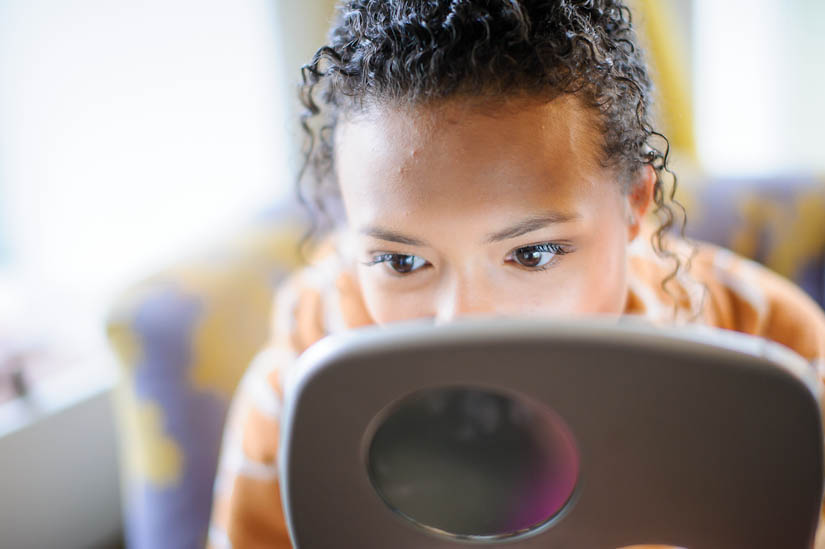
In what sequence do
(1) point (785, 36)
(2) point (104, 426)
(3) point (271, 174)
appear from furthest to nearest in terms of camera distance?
(1) point (785, 36)
(3) point (271, 174)
(2) point (104, 426)

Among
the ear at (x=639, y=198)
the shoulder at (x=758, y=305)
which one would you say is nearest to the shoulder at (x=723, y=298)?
the shoulder at (x=758, y=305)

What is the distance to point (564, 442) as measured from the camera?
29 centimetres

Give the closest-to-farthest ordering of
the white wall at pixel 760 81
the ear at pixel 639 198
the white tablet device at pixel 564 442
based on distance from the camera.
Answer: the white tablet device at pixel 564 442 → the ear at pixel 639 198 → the white wall at pixel 760 81

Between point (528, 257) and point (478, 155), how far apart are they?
9 centimetres

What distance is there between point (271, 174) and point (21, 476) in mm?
654

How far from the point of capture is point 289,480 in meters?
0.28

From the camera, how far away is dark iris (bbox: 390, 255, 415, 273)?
518 mm

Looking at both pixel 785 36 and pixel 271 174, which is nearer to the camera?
pixel 271 174

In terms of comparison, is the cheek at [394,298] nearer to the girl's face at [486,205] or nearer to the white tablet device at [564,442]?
the girl's face at [486,205]

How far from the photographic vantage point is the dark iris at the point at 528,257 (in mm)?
473

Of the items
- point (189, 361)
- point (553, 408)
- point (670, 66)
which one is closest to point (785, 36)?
point (670, 66)

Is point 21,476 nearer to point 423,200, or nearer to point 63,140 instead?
point 63,140

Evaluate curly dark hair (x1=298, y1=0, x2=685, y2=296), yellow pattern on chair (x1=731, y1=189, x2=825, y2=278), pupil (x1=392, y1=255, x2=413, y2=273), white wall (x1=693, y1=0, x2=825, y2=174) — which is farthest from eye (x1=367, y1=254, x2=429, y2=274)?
white wall (x1=693, y1=0, x2=825, y2=174)

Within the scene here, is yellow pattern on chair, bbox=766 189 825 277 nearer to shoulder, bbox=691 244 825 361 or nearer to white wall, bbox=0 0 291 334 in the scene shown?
shoulder, bbox=691 244 825 361
